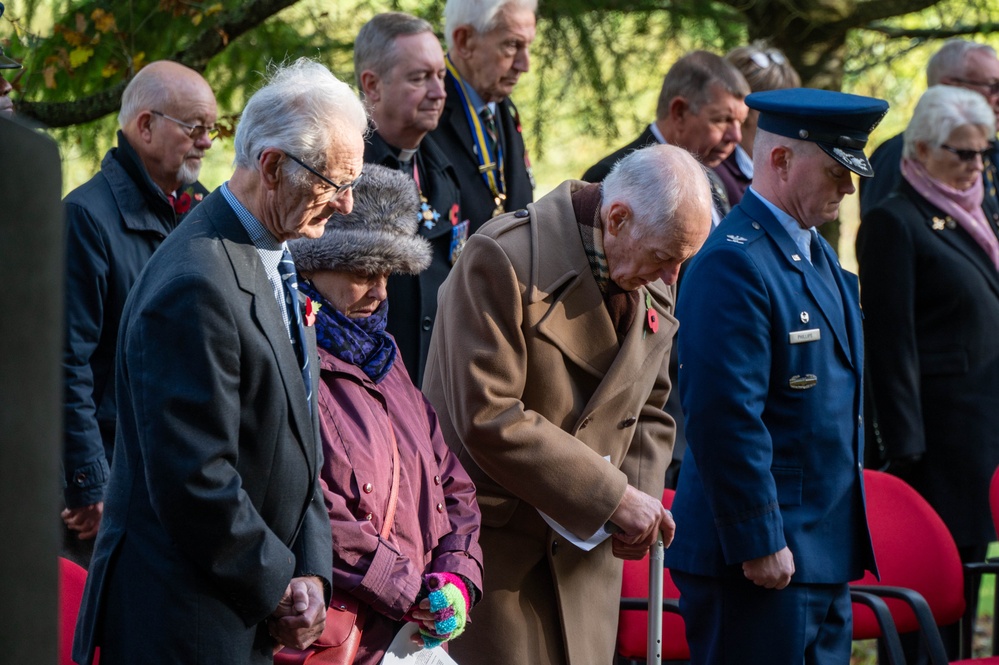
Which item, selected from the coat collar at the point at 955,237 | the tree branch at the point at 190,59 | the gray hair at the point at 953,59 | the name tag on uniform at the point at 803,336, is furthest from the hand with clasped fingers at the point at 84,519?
the gray hair at the point at 953,59

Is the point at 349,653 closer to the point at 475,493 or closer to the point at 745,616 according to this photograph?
the point at 475,493

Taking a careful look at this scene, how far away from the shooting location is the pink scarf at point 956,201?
479 centimetres

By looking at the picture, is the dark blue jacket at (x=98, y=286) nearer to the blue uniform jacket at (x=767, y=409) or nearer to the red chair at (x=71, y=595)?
the red chair at (x=71, y=595)

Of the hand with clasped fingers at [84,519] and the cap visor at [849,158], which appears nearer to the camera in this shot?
the cap visor at [849,158]

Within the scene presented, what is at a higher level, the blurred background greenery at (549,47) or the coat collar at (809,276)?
the blurred background greenery at (549,47)

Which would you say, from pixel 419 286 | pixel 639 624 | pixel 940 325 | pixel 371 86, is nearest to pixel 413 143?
pixel 371 86

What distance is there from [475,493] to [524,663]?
0.42 meters

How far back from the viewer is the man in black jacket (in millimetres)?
3283

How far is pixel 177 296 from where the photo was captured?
2.02m

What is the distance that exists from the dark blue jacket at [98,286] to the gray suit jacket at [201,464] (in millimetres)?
1171

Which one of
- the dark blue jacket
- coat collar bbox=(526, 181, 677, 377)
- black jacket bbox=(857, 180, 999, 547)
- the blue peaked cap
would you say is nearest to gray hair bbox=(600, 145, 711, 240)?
coat collar bbox=(526, 181, 677, 377)

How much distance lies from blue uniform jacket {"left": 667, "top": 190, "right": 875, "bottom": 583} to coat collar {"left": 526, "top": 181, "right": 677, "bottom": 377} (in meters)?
0.19

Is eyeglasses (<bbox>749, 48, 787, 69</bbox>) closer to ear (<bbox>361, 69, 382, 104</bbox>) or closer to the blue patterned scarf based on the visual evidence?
ear (<bbox>361, 69, 382, 104</bbox>)

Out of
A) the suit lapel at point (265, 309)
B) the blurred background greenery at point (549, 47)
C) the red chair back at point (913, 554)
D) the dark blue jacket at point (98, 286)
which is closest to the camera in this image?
the suit lapel at point (265, 309)
